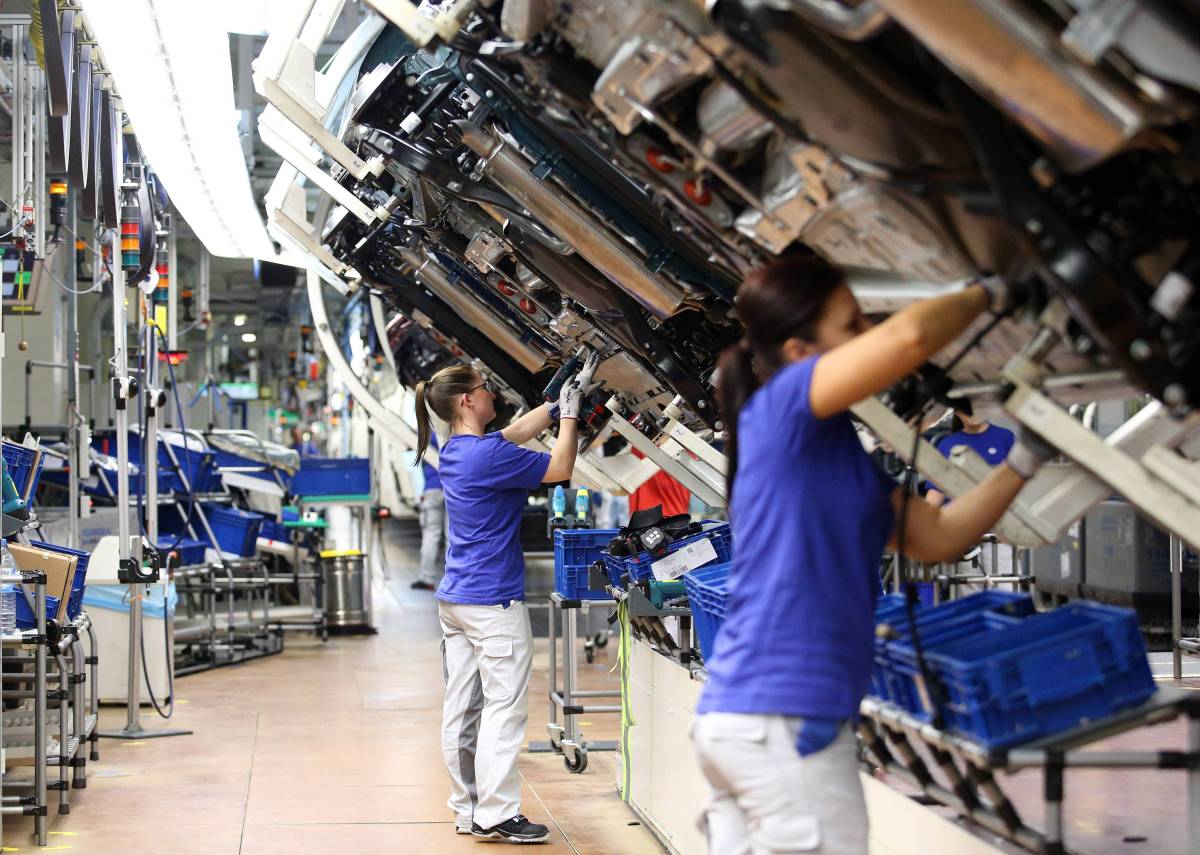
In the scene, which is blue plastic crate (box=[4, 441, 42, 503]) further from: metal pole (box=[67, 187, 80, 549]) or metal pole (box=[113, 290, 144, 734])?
metal pole (box=[67, 187, 80, 549])

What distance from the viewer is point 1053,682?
2461 mm

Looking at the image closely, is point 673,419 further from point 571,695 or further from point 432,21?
point 432,21

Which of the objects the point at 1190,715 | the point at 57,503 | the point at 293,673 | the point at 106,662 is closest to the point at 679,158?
the point at 1190,715

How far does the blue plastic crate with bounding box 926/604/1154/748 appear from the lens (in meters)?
2.45

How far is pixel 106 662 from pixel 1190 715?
25.0 feet

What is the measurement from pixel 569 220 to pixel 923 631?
199 cm

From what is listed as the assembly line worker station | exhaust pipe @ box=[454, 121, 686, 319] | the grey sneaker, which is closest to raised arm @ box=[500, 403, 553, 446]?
the assembly line worker station

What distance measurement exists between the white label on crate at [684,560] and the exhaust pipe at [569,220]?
3.29ft

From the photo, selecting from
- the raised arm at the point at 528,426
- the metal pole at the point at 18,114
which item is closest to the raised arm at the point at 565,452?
the raised arm at the point at 528,426

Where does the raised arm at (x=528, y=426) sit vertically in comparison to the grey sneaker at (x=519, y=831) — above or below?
above

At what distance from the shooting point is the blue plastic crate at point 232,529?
11.8 m

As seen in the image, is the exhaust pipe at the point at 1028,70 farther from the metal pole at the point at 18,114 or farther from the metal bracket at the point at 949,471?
the metal pole at the point at 18,114

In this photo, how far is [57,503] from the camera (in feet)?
38.7

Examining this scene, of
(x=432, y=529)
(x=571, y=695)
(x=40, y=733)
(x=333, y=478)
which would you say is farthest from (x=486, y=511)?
(x=432, y=529)
